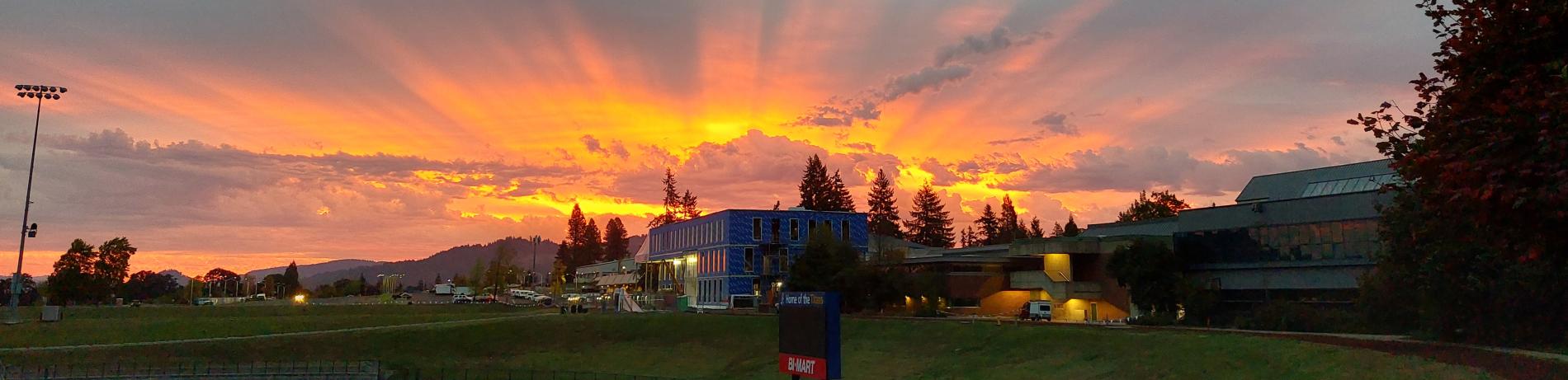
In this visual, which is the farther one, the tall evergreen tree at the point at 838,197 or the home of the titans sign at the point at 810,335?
the tall evergreen tree at the point at 838,197

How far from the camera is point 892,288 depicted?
70.5 metres

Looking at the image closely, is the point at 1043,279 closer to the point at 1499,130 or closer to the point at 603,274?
the point at 1499,130

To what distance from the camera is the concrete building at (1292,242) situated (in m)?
56.2

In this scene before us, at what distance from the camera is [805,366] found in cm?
2903

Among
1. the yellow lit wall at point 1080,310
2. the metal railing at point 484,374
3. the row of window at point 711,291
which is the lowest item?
the metal railing at point 484,374

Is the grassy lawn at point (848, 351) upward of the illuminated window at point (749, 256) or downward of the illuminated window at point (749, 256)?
downward

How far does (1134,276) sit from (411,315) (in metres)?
61.5

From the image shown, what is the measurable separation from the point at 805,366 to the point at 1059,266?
1947 inches

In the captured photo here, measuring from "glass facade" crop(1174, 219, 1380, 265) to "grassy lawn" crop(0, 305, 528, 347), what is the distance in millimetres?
57995

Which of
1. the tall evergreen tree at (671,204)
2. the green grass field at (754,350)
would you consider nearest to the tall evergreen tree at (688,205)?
the tall evergreen tree at (671,204)

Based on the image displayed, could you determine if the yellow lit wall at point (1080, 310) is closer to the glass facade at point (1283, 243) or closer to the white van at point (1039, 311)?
the glass facade at point (1283, 243)

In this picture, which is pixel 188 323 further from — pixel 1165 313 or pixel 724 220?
pixel 1165 313

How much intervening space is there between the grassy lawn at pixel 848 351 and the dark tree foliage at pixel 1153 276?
62.7ft

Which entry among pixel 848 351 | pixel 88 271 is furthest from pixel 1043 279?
pixel 88 271
